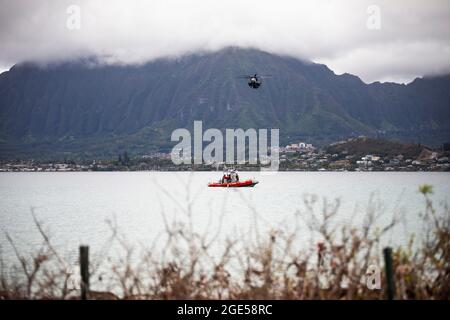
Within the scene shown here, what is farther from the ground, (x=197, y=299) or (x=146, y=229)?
(x=197, y=299)

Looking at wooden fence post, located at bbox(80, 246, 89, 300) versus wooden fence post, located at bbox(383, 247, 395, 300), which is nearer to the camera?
wooden fence post, located at bbox(383, 247, 395, 300)

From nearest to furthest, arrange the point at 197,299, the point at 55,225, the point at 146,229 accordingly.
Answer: the point at 197,299, the point at 146,229, the point at 55,225

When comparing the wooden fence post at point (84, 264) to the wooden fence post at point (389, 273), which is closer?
the wooden fence post at point (389, 273)

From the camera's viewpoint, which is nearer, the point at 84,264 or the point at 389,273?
the point at 389,273

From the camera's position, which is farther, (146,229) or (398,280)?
(146,229)
